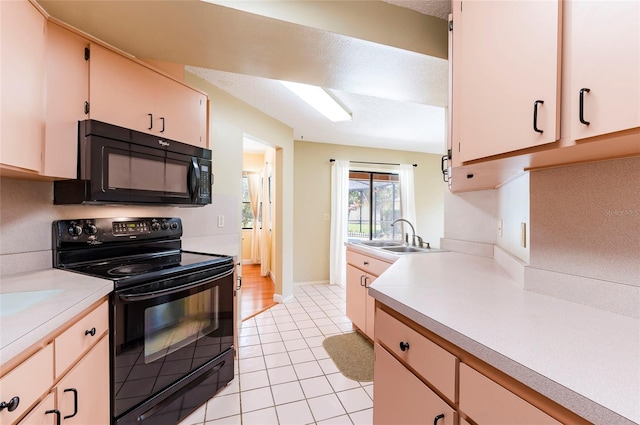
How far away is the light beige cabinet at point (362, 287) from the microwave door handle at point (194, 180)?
152 cm

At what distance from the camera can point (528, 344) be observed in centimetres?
64

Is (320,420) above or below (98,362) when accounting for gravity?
below

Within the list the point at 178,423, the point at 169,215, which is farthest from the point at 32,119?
the point at 178,423

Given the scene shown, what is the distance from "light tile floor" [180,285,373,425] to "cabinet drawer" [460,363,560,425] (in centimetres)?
113

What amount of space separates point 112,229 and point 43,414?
1061mm

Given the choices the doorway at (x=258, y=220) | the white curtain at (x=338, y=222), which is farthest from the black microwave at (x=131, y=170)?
the white curtain at (x=338, y=222)

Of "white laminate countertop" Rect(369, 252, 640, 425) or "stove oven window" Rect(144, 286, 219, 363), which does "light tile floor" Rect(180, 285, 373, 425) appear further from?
"white laminate countertop" Rect(369, 252, 640, 425)

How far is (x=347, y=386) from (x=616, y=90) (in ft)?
6.58

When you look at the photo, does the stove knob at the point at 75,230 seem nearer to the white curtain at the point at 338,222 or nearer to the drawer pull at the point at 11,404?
the drawer pull at the point at 11,404

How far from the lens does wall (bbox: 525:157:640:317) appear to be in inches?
33.1

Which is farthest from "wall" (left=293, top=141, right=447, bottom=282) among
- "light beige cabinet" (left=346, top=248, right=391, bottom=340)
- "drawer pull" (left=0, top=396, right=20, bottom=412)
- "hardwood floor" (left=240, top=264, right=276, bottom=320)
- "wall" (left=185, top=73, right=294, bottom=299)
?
"drawer pull" (left=0, top=396, right=20, bottom=412)

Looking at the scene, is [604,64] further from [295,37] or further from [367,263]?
[367,263]

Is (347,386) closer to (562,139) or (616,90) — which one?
(562,139)

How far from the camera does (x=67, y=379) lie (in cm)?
92
